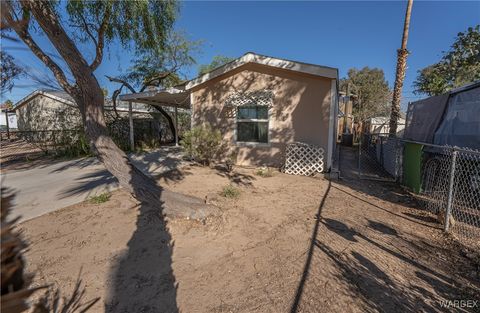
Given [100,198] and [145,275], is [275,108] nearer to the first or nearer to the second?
[100,198]

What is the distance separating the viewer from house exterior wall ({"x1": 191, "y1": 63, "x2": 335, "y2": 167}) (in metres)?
7.69

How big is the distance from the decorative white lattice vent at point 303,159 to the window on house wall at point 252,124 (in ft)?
3.63

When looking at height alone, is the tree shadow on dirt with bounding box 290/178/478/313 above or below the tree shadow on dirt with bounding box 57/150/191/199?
below

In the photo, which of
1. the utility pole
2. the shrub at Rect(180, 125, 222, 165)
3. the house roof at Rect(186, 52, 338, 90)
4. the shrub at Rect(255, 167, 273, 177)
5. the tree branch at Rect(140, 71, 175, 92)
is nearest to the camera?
the house roof at Rect(186, 52, 338, 90)

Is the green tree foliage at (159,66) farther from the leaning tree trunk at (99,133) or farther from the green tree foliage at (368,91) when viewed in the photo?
the green tree foliage at (368,91)

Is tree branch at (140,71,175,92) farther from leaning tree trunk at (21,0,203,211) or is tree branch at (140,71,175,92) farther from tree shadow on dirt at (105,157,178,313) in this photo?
tree shadow on dirt at (105,157,178,313)

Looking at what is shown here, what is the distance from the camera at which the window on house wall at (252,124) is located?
27.7 ft

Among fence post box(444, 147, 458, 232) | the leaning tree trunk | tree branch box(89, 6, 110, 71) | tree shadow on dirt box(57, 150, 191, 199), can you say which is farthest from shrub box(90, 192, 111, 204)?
fence post box(444, 147, 458, 232)

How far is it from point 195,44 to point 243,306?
581 inches

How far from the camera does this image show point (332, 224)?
3.94m

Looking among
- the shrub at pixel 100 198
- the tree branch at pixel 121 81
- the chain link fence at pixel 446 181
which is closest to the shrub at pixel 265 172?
the chain link fence at pixel 446 181

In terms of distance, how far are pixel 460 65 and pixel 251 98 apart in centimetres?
1467

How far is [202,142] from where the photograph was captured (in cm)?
817

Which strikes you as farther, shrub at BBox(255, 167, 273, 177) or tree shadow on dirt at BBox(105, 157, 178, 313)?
shrub at BBox(255, 167, 273, 177)
